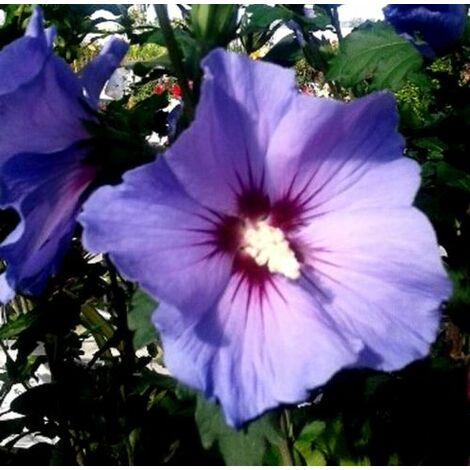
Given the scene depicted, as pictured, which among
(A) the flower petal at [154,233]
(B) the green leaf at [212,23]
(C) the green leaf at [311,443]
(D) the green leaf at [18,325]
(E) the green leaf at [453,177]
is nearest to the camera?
(A) the flower petal at [154,233]

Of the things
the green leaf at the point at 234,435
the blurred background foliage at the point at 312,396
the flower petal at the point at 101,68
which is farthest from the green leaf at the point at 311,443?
the flower petal at the point at 101,68

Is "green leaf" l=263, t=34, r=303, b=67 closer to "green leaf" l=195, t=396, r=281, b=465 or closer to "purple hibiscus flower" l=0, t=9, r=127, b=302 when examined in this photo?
"purple hibiscus flower" l=0, t=9, r=127, b=302

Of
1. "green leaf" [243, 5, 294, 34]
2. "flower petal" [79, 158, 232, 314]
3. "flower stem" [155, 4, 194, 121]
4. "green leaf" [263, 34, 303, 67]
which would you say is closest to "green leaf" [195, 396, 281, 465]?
"flower petal" [79, 158, 232, 314]

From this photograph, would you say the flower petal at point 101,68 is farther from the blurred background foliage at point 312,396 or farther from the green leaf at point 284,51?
the green leaf at point 284,51

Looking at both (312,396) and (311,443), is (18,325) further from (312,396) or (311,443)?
(312,396)

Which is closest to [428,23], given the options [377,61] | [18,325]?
[377,61]

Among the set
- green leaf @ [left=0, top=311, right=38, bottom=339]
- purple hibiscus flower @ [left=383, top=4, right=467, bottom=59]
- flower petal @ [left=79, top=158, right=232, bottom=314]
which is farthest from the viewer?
green leaf @ [left=0, top=311, right=38, bottom=339]
